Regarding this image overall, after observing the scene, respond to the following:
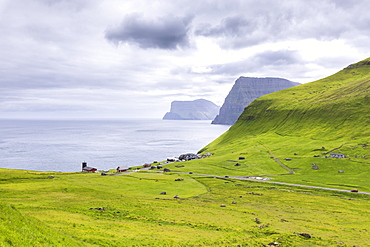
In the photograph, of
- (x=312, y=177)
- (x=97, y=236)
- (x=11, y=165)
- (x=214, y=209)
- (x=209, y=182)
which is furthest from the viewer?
(x=11, y=165)

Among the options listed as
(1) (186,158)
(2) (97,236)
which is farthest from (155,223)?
(1) (186,158)

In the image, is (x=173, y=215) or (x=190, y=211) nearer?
(x=173, y=215)

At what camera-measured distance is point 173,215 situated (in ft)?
192

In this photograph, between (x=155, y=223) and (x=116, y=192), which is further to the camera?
(x=116, y=192)

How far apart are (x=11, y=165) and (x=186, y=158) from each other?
13429 cm

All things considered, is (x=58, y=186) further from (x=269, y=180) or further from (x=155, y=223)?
(x=269, y=180)

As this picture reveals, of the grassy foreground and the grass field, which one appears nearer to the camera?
the grassy foreground

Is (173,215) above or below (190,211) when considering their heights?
above

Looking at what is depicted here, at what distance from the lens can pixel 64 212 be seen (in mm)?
52781

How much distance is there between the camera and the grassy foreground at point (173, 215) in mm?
35928

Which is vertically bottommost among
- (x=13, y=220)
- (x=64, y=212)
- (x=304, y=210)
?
(x=304, y=210)

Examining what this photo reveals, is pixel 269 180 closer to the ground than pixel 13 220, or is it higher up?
closer to the ground

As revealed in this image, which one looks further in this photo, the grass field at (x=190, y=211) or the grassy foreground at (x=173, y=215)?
the grass field at (x=190, y=211)

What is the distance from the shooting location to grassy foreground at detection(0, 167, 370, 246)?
35928mm
